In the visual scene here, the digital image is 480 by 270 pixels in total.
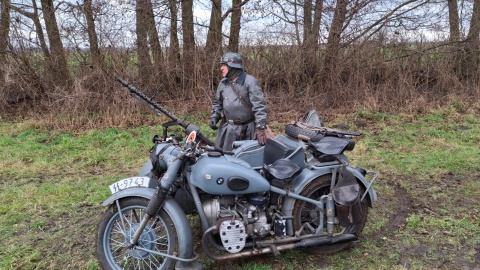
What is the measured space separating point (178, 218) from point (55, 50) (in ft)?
25.4

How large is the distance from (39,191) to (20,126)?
384 cm

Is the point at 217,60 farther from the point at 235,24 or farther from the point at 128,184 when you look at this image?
the point at 128,184

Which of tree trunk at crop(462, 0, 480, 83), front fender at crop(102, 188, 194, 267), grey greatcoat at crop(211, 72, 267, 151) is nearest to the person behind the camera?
front fender at crop(102, 188, 194, 267)

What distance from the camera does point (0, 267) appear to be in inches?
118

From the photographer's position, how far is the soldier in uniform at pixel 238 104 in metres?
4.23

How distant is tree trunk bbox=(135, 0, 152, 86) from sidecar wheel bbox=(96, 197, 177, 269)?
6.72 metres

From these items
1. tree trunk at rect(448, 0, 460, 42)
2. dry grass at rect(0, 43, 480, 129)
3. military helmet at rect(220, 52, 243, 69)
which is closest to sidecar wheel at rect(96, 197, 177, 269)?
military helmet at rect(220, 52, 243, 69)

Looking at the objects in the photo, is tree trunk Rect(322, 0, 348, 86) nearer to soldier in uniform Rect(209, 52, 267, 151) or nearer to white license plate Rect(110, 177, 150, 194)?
soldier in uniform Rect(209, 52, 267, 151)

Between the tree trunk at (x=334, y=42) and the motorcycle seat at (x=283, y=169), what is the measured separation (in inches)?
282

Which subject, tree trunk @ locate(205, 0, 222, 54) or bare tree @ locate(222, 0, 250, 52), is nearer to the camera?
tree trunk @ locate(205, 0, 222, 54)

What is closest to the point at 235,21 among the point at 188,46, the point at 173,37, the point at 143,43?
the point at 188,46

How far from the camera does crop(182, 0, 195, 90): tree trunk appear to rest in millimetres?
9336

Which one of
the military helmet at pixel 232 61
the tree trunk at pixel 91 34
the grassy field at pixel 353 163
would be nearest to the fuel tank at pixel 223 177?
the grassy field at pixel 353 163

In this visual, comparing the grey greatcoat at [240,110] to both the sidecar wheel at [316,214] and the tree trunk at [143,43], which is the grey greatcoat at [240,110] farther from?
the tree trunk at [143,43]
